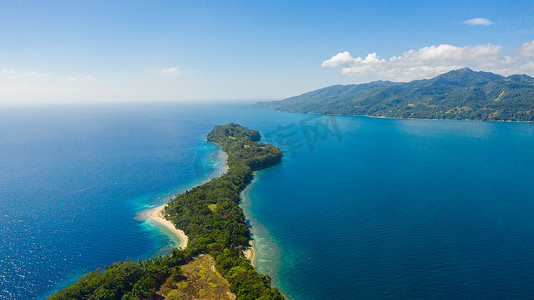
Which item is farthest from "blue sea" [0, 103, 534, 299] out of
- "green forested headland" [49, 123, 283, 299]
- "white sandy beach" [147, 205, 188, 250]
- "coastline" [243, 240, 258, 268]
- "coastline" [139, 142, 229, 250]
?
"green forested headland" [49, 123, 283, 299]

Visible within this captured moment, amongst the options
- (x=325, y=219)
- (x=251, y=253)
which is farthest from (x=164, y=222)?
(x=325, y=219)

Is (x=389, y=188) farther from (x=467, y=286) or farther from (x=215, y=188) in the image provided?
(x=215, y=188)

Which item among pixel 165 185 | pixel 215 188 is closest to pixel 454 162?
pixel 215 188

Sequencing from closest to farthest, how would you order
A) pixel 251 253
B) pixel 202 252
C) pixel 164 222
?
pixel 202 252, pixel 251 253, pixel 164 222

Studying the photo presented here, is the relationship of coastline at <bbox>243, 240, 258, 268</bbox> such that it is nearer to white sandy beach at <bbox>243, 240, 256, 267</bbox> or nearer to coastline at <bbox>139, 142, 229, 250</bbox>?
white sandy beach at <bbox>243, 240, 256, 267</bbox>

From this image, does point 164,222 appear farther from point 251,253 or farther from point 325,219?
point 325,219
